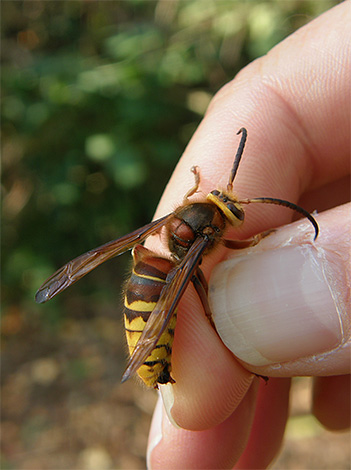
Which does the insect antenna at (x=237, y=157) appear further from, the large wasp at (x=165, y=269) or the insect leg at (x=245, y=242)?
the insect leg at (x=245, y=242)

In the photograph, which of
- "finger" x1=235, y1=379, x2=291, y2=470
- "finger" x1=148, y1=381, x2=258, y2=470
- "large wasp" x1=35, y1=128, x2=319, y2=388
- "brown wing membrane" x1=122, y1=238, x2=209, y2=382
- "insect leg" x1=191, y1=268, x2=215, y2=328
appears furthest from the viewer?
"finger" x1=235, y1=379, x2=291, y2=470

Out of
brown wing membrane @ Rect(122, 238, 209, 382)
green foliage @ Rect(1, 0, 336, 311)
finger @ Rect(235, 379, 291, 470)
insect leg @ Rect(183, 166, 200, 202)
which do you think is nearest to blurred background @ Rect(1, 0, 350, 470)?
green foliage @ Rect(1, 0, 336, 311)

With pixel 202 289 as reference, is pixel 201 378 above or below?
below

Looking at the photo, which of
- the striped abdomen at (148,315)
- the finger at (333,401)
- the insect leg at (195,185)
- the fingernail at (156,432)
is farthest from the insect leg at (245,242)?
the finger at (333,401)

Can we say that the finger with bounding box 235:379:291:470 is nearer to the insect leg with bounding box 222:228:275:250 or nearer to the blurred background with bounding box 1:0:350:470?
the insect leg with bounding box 222:228:275:250

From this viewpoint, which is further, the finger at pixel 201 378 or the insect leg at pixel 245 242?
the insect leg at pixel 245 242

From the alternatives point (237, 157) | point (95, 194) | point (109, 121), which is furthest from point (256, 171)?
point (95, 194)

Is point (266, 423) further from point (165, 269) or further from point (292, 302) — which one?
point (165, 269)
